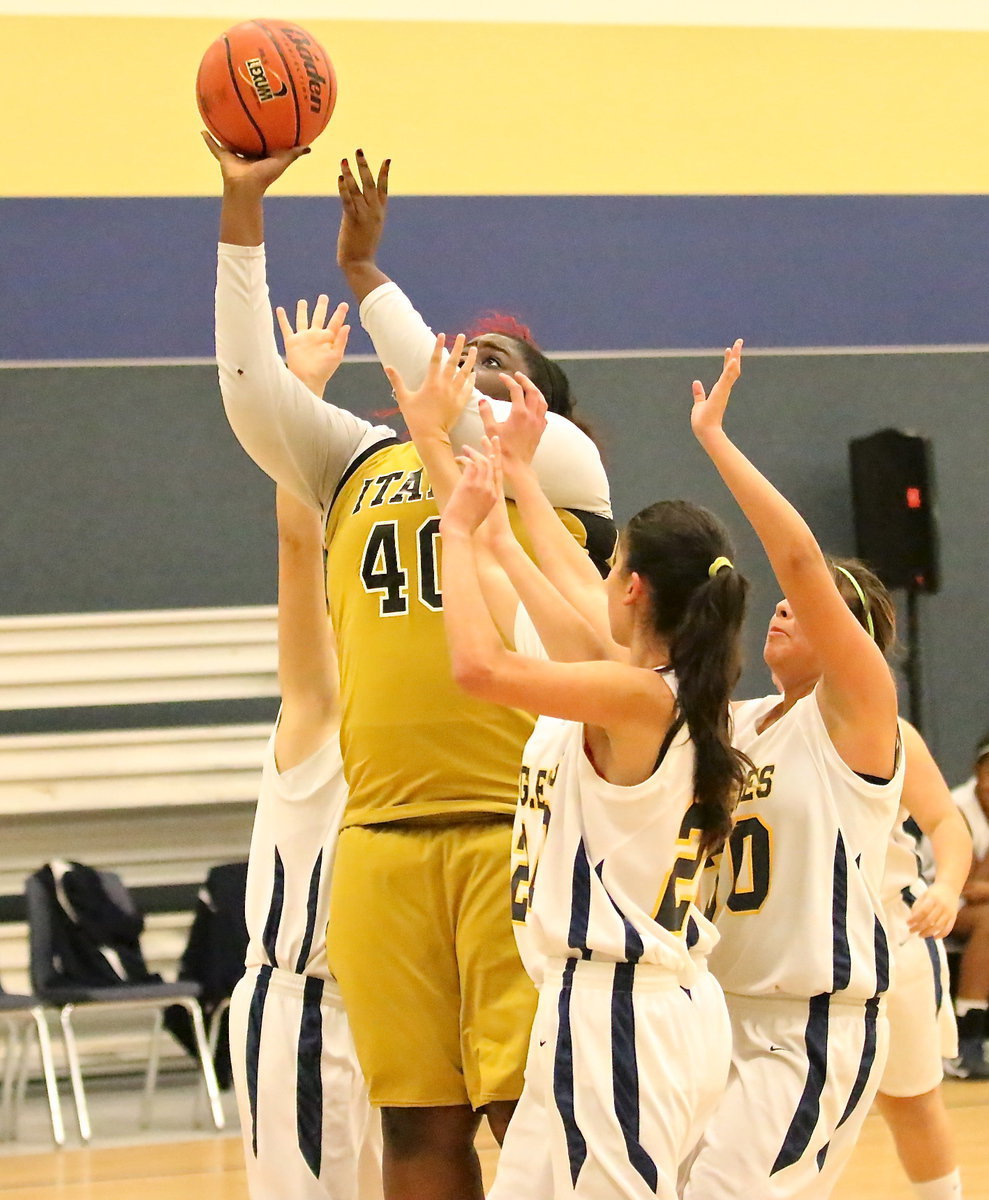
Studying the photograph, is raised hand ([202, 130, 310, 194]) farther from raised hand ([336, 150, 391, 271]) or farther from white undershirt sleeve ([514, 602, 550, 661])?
white undershirt sleeve ([514, 602, 550, 661])

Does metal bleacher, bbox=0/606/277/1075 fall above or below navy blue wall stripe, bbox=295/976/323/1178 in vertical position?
above

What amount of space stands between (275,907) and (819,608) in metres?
1.15

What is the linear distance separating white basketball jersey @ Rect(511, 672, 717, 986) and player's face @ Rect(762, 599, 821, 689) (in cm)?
66

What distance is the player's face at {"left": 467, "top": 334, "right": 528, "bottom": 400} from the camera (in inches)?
123

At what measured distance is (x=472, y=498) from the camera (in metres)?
2.60

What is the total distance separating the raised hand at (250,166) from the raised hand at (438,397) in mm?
370

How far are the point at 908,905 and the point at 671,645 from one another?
6.81ft

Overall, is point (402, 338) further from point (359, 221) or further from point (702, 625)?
point (702, 625)

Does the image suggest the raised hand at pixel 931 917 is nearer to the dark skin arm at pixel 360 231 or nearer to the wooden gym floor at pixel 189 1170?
the dark skin arm at pixel 360 231

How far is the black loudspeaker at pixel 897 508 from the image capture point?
25.5ft

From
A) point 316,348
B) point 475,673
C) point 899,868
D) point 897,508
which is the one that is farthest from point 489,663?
point 897,508

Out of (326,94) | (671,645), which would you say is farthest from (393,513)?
(326,94)

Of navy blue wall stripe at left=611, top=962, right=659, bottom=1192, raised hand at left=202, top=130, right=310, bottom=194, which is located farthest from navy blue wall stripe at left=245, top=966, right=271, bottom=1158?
raised hand at left=202, top=130, right=310, bottom=194

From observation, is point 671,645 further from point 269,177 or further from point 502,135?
point 502,135
